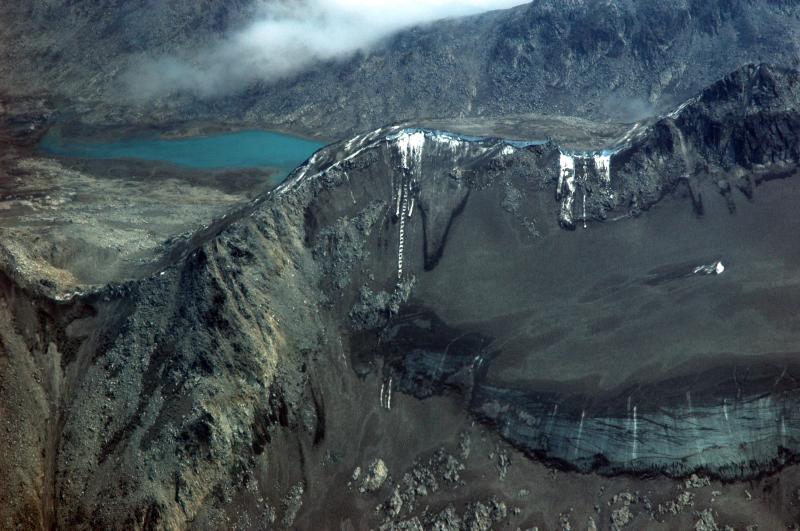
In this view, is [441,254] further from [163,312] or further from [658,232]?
[163,312]

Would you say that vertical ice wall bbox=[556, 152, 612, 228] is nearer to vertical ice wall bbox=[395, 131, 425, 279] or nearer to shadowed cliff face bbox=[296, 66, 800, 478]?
shadowed cliff face bbox=[296, 66, 800, 478]

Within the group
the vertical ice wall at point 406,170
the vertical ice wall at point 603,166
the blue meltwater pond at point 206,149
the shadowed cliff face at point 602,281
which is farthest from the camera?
the blue meltwater pond at point 206,149

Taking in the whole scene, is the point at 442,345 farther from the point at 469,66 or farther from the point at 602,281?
the point at 469,66

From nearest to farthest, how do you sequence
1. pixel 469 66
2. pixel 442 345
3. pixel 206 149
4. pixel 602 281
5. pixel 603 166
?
1. pixel 442 345
2. pixel 602 281
3. pixel 603 166
4. pixel 206 149
5. pixel 469 66

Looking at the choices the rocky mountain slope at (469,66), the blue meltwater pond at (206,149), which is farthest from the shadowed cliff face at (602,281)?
the rocky mountain slope at (469,66)

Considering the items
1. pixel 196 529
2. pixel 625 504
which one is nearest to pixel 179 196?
pixel 196 529

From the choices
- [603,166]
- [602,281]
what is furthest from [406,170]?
[602,281]

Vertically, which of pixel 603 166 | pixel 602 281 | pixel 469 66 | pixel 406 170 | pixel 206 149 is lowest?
pixel 602 281

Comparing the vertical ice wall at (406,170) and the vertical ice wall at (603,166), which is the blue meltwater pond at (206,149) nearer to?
the vertical ice wall at (406,170)
